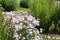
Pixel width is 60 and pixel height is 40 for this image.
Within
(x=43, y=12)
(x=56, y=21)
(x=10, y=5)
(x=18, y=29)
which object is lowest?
(x=10, y=5)

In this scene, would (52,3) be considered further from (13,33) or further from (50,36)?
(13,33)

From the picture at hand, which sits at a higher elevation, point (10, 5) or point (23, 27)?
point (23, 27)

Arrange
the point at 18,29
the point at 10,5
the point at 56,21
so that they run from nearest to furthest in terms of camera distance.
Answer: the point at 18,29
the point at 56,21
the point at 10,5

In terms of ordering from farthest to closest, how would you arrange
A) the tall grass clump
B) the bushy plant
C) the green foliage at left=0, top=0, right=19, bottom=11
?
the green foliage at left=0, top=0, right=19, bottom=11 → the tall grass clump → the bushy plant

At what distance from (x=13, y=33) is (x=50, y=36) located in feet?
12.0

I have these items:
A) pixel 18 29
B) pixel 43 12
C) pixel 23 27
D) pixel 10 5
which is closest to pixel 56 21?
pixel 43 12

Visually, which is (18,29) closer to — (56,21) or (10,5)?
(56,21)

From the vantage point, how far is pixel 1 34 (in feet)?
18.1

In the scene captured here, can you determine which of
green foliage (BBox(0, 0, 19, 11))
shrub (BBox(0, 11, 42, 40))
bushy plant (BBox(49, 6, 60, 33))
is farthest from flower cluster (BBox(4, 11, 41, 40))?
green foliage (BBox(0, 0, 19, 11))

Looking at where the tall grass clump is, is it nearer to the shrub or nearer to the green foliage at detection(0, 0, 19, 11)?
the shrub

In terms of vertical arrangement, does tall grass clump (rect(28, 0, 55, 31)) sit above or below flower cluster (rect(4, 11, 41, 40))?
below

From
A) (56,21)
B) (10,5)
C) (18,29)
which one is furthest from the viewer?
(10,5)

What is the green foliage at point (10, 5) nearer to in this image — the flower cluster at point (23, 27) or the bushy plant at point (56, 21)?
the bushy plant at point (56, 21)

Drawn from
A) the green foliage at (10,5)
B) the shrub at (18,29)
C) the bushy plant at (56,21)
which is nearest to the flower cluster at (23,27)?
the shrub at (18,29)
